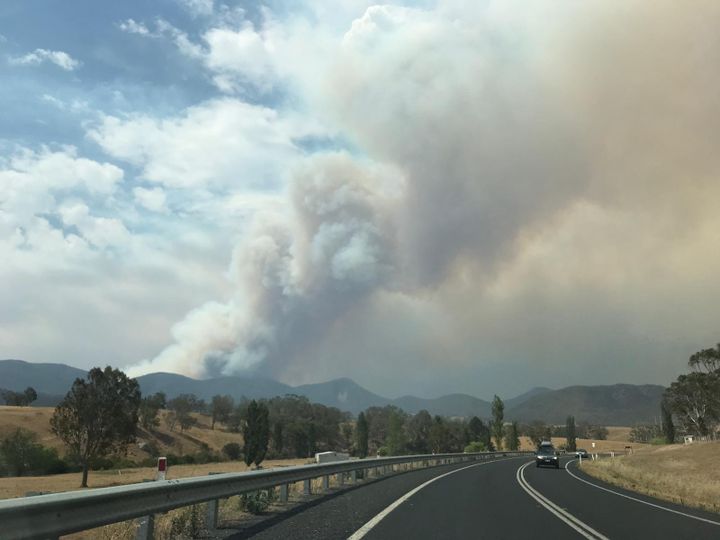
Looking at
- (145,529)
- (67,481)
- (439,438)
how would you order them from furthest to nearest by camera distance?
(439,438) < (67,481) < (145,529)

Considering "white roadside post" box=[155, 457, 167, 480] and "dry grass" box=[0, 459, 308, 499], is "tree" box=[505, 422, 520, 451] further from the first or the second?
"white roadside post" box=[155, 457, 167, 480]

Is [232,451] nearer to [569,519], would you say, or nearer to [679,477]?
[679,477]

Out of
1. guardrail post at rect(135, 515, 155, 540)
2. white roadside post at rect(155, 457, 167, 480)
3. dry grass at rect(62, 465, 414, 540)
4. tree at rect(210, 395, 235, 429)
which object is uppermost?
tree at rect(210, 395, 235, 429)

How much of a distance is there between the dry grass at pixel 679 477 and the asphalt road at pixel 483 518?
12.7 ft

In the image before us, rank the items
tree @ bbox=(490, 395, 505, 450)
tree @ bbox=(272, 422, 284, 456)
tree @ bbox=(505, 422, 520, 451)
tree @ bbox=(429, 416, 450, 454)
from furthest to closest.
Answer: tree @ bbox=(429, 416, 450, 454), tree @ bbox=(505, 422, 520, 451), tree @ bbox=(490, 395, 505, 450), tree @ bbox=(272, 422, 284, 456)

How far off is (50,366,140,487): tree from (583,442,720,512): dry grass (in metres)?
49.1

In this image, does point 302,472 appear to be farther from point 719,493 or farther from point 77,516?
point 719,493

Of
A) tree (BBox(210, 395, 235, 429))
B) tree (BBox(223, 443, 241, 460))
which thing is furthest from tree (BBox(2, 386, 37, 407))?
tree (BBox(223, 443, 241, 460))

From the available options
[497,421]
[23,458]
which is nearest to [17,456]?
[23,458]

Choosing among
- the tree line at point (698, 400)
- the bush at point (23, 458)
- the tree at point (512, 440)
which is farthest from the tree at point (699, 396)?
the bush at point (23, 458)

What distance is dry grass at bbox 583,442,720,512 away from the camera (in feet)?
74.5

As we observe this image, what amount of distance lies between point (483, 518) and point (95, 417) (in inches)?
2529

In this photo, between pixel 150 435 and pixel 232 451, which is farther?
pixel 150 435

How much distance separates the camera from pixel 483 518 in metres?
13.1
